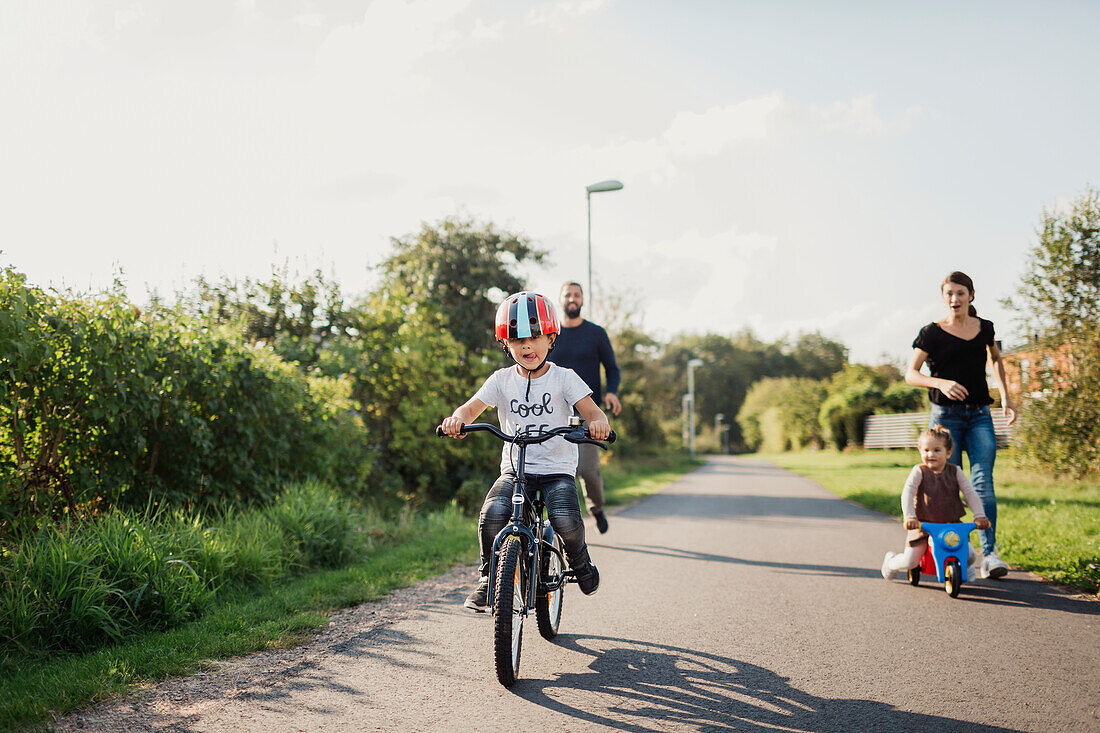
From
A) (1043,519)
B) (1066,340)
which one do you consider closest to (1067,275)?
(1066,340)

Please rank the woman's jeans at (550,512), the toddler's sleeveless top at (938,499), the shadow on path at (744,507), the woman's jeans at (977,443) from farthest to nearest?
the shadow on path at (744,507), the woman's jeans at (977,443), the toddler's sleeveless top at (938,499), the woman's jeans at (550,512)

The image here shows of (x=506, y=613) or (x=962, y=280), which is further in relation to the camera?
(x=962, y=280)

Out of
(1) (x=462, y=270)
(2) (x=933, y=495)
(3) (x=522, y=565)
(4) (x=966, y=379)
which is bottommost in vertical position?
(3) (x=522, y=565)

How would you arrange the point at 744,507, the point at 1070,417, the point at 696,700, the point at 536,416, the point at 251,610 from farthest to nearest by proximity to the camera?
the point at 1070,417 < the point at 744,507 < the point at 251,610 < the point at 536,416 < the point at 696,700

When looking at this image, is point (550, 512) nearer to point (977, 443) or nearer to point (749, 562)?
point (749, 562)

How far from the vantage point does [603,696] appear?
3.41m

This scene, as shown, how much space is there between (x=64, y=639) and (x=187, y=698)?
1371mm

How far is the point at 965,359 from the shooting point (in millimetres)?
5961

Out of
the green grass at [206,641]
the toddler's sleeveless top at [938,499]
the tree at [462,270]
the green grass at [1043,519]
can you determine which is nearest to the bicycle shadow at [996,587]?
the green grass at [1043,519]

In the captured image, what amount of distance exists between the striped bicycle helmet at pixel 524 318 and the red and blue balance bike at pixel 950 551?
3.45 metres

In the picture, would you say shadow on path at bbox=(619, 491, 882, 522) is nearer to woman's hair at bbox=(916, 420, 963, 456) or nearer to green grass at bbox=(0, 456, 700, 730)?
green grass at bbox=(0, 456, 700, 730)

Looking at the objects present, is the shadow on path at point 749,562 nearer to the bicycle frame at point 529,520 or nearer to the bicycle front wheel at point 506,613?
the bicycle frame at point 529,520

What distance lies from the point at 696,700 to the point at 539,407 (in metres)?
1.67

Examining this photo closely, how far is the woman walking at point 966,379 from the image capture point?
19.3 ft
